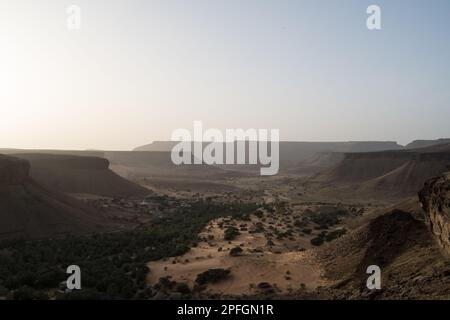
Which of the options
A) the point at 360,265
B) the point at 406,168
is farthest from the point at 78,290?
the point at 406,168

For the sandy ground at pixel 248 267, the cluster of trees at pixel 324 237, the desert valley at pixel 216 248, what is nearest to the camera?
the desert valley at pixel 216 248

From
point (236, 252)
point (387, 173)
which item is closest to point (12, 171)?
point (236, 252)

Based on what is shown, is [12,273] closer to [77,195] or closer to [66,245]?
[66,245]

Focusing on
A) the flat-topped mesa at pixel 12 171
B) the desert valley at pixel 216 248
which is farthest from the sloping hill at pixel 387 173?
the flat-topped mesa at pixel 12 171

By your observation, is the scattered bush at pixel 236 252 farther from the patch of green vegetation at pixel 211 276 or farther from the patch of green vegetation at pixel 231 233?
the patch of green vegetation at pixel 231 233

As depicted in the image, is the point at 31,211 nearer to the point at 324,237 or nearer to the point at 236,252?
the point at 236,252

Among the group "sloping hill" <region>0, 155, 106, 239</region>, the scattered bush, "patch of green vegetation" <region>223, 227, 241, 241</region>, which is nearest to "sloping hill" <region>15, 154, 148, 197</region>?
"sloping hill" <region>0, 155, 106, 239</region>
